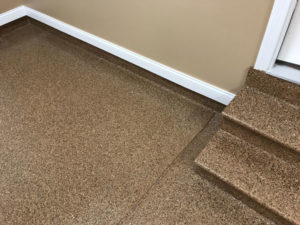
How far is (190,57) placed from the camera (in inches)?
70.6

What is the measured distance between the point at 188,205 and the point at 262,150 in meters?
0.49

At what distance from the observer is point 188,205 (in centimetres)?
142

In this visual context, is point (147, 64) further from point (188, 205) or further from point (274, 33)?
point (188, 205)

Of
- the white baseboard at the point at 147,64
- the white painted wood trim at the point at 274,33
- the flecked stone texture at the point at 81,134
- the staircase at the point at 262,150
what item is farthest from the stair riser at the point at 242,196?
the white painted wood trim at the point at 274,33

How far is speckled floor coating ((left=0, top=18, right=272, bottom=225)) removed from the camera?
1408 mm

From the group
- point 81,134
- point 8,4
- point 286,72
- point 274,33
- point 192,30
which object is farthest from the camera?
point 8,4

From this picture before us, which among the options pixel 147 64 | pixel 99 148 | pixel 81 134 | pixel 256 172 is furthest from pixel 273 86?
pixel 81 134

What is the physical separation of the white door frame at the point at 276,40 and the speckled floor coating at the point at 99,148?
0.51 metres

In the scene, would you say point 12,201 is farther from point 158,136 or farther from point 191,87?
point 191,87

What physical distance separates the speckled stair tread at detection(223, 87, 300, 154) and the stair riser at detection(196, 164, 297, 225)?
11.9 inches

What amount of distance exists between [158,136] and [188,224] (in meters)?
0.58

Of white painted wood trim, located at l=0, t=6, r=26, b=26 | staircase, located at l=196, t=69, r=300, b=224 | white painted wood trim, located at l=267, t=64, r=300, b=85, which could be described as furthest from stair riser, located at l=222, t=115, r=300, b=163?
white painted wood trim, located at l=0, t=6, r=26, b=26

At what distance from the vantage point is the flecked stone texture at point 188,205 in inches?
53.6

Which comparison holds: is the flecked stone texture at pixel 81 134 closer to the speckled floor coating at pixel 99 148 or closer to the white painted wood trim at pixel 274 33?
the speckled floor coating at pixel 99 148
